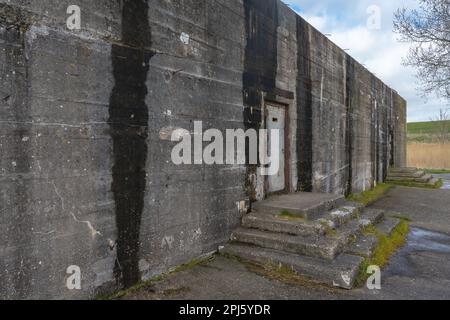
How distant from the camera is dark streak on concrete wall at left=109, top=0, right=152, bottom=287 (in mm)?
3562

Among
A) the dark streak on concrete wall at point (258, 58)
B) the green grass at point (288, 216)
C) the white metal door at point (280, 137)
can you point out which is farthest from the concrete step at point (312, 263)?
the white metal door at point (280, 137)

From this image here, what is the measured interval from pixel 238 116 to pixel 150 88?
1845 mm

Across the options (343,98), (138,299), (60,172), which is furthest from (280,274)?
(343,98)

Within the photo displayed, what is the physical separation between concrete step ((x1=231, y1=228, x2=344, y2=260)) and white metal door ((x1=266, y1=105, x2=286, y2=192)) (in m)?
1.52

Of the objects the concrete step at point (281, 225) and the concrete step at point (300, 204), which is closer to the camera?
the concrete step at point (281, 225)

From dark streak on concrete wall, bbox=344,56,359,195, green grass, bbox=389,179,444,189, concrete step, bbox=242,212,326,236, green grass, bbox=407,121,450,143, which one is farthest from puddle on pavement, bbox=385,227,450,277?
green grass, bbox=407,121,450,143

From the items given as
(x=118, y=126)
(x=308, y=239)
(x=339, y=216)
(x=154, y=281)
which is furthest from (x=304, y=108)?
(x=154, y=281)

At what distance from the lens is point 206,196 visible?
4754mm

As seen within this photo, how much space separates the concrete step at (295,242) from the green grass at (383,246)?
0.38 metres

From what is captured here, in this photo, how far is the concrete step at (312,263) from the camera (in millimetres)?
3941

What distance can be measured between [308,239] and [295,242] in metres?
Result: 0.19

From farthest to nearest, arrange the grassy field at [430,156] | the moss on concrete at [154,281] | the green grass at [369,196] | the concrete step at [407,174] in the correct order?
the grassy field at [430,156], the concrete step at [407,174], the green grass at [369,196], the moss on concrete at [154,281]

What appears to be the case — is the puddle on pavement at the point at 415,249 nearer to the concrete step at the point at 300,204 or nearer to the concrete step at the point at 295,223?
the concrete step at the point at 295,223

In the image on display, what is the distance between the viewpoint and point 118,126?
3.57 meters
